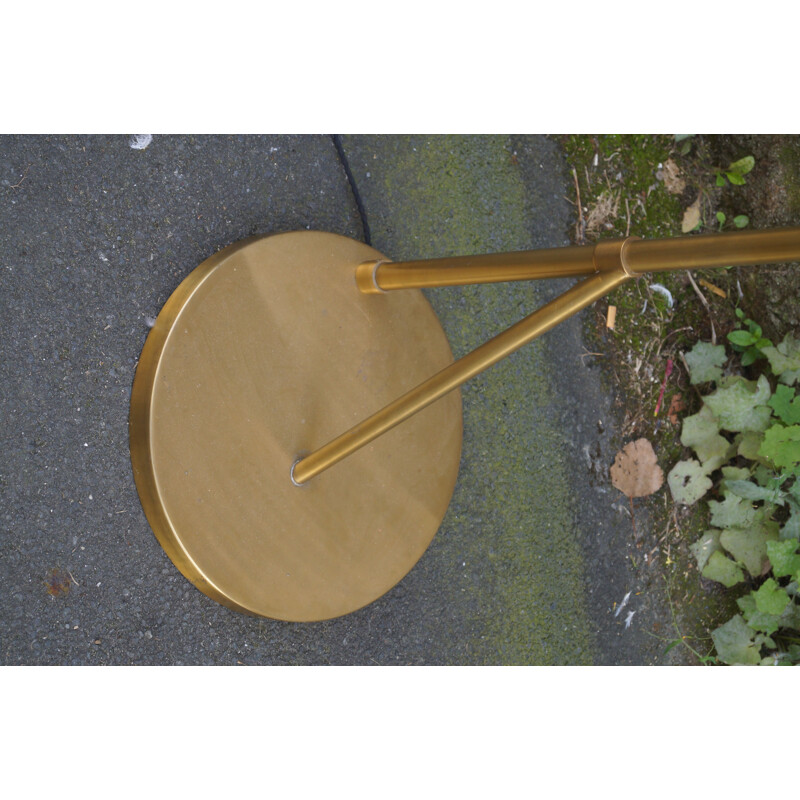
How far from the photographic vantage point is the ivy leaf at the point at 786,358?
45.9 inches

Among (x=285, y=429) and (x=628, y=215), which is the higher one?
(x=285, y=429)

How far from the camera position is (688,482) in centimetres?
118

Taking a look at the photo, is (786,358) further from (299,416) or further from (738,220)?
(299,416)

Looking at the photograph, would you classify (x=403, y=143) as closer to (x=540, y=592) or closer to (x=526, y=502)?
(x=526, y=502)

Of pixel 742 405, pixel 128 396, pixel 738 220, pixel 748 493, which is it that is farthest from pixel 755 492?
pixel 128 396

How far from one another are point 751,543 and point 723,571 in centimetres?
5

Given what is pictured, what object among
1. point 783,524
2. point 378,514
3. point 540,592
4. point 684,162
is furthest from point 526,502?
point 684,162

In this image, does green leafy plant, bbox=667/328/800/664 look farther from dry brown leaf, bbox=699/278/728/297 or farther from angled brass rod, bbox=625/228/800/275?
angled brass rod, bbox=625/228/800/275

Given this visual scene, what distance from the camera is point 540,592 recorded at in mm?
1058

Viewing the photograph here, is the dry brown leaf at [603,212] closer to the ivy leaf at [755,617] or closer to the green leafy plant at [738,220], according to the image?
the green leafy plant at [738,220]

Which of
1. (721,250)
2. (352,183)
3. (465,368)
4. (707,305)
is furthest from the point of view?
(707,305)

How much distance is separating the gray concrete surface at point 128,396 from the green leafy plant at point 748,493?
137mm

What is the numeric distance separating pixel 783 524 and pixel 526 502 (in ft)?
1.29

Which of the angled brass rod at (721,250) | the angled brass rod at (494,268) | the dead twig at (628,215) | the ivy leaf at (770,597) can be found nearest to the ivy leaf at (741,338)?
the dead twig at (628,215)
